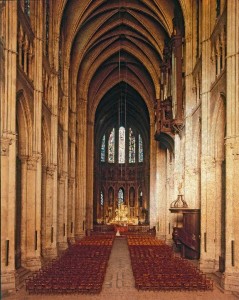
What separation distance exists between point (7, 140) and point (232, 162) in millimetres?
8408

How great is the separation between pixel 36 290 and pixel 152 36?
29.1m

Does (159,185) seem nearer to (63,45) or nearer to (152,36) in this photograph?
(152,36)

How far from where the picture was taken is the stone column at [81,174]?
151 ft

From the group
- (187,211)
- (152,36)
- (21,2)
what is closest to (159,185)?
(152,36)

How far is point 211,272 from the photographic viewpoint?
22.8 metres

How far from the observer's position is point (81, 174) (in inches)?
→ 1853

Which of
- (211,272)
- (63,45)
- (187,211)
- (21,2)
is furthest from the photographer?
(63,45)

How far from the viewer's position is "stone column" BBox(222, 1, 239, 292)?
18.1 metres

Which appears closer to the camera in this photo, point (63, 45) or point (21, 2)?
point (21, 2)

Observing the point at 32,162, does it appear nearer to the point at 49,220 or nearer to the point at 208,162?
the point at 49,220

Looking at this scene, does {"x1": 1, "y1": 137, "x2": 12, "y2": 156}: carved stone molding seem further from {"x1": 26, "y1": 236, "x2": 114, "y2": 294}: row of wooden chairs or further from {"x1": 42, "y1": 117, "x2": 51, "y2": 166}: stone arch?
{"x1": 42, "y1": 117, "x2": 51, "y2": 166}: stone arch

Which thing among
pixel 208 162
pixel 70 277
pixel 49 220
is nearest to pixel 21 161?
pixel 70 277

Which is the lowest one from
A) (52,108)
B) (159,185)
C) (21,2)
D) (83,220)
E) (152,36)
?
(83,220)

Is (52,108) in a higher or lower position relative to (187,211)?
higher
